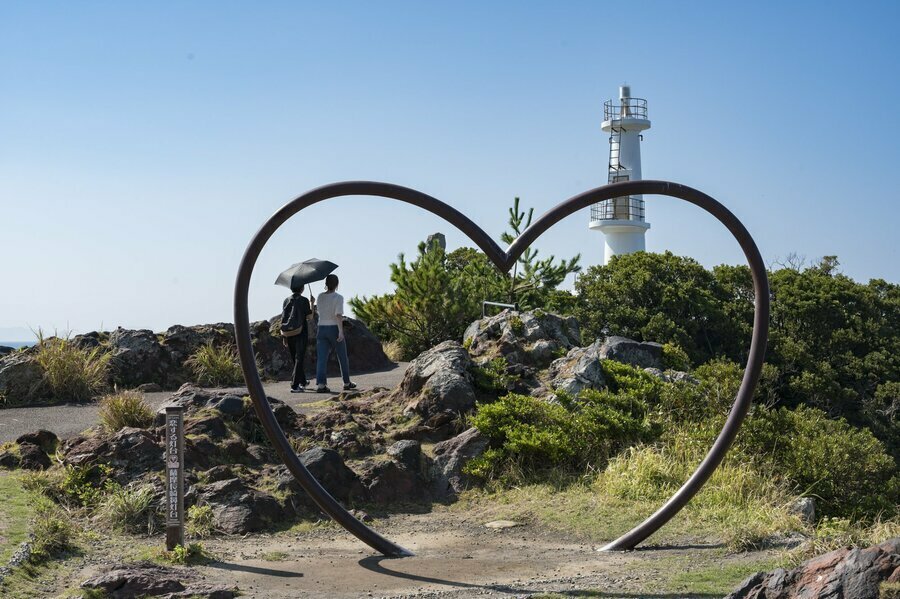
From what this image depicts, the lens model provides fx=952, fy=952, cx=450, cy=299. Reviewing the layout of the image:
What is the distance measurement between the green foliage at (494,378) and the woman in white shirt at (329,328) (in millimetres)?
2687

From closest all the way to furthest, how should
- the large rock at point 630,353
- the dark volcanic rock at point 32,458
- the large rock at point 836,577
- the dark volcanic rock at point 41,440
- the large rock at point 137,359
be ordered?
1. the large rock at point 836,577
2. the dark volcanic rock at point 32,458
3. the dark volcanic rock at point 41,440
4. the large rock at point 630,353
5. the large rock at point 137,359

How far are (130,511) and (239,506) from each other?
1.07 metres

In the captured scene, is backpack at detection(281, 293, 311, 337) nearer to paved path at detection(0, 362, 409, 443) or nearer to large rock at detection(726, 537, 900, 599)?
paved path at detection(0, 362, 409, 443)

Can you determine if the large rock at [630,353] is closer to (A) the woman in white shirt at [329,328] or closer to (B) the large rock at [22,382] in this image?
(A) the woman in white shirt at [329,328]

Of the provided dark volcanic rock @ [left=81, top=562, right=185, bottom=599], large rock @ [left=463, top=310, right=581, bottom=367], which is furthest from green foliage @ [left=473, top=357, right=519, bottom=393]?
dark volcanic rock @ [left=81, top=562, right=185, bottom=599]

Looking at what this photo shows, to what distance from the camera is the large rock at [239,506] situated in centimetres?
970

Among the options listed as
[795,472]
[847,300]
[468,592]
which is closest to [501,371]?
[795,472]

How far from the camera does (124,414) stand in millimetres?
11617

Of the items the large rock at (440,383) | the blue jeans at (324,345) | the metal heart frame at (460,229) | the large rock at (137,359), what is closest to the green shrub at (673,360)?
the large rock at (440,383)

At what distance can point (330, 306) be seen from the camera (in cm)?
1487

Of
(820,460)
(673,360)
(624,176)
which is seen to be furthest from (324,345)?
(624,176)

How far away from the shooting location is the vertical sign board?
8539 millimetres

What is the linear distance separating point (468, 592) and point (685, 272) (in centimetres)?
1982

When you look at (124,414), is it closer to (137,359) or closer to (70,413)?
(70,413)
